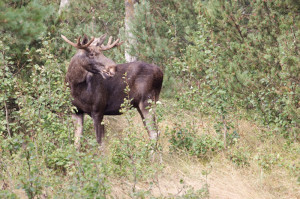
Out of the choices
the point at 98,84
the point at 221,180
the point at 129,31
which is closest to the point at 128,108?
the point at 221,180

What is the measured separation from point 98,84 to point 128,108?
1.93m

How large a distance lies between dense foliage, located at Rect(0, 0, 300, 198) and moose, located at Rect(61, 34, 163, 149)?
1.03ft

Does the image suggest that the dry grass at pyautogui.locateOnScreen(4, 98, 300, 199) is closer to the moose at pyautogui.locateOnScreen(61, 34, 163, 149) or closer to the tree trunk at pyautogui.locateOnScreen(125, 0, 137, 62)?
the moose at pyautogui.locateOnScreen(61, 34, 163, 149)

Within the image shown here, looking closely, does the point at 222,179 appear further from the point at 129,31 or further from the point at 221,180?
the point at 129,31

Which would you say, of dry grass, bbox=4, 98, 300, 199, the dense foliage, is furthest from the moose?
dry grass, bbox=4, 98, 300, 199

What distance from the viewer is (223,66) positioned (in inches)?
407

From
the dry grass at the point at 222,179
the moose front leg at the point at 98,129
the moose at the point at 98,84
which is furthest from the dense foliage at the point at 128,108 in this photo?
the moose front leg at the point at 98,129

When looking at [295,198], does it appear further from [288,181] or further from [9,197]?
[9,197]

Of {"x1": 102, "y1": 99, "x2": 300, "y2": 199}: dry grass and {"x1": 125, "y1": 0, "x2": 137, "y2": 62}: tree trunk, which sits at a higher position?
{"x1": 125, "y1": 0, "x2": 137, "y2": 62}: tree trunk

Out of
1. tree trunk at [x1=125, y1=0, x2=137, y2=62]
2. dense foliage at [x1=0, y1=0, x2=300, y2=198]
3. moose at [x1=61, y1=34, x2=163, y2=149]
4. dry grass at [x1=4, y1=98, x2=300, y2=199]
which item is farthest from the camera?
tree trunk at [x1=125, y1=0, x2=137, y2=62]

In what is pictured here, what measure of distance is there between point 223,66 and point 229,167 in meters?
3.77

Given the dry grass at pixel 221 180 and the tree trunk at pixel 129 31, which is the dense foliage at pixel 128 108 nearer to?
the dry grass at pixel 221 180

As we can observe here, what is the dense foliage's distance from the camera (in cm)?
489

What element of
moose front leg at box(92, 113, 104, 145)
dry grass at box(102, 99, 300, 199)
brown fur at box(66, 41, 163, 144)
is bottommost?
dry grass at box(102, 99, 300, 199)
